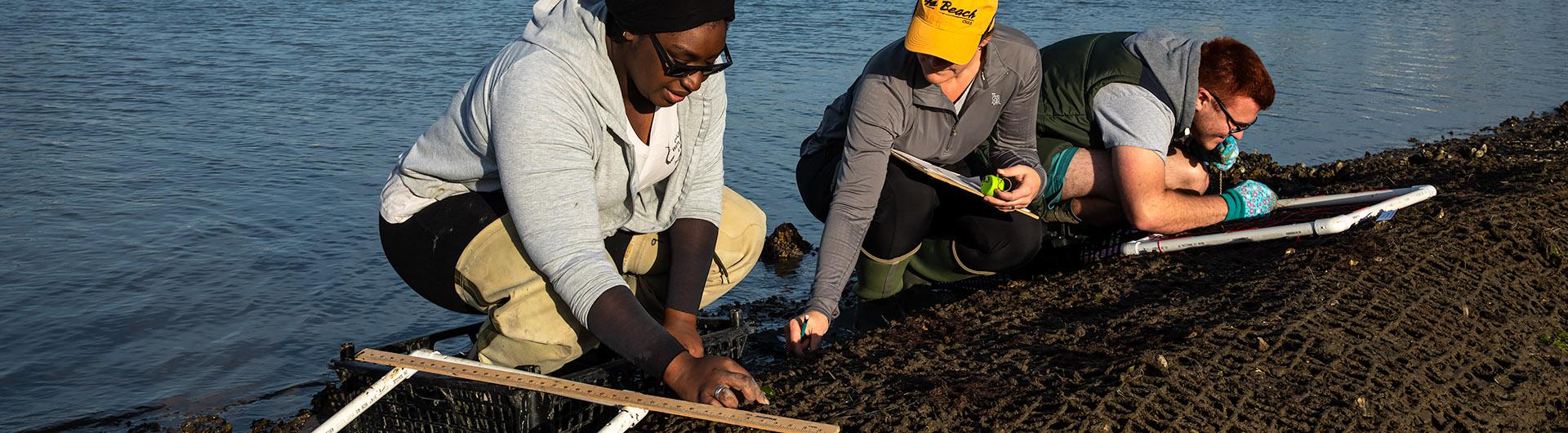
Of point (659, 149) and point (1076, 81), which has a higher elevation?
point (659, 149)

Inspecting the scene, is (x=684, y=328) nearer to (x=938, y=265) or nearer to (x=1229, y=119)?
(x=938, y=265)

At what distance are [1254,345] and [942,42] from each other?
50.3 inches

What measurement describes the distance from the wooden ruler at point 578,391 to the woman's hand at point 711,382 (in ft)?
0.10

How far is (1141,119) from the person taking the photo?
4340 mm

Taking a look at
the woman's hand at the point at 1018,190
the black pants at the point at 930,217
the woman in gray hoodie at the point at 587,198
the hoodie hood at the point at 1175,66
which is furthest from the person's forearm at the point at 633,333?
the hoodie hood at the point at 1175,66

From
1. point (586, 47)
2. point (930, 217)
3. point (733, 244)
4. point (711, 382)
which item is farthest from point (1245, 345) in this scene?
point (586, 47)

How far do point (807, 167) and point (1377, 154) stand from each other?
5763 millimetres

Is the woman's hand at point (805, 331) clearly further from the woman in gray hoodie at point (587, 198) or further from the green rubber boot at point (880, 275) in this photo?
the green rubber boot at point (880, 275)

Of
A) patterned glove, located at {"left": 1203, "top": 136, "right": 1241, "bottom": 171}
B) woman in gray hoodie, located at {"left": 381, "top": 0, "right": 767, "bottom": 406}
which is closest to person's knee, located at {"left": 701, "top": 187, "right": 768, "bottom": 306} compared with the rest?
woman in gray hoodie, located at {"left": 381, "top": 0, "right": 767, "bottom": 406}

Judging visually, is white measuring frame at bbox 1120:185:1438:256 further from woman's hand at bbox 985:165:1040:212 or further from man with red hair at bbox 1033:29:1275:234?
woman's hand at bbox 985:165:1040:212

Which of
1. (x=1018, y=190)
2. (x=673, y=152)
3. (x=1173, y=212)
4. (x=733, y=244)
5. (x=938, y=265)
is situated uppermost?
(x=673, y=152)

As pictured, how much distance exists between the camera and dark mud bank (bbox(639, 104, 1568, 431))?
3.00 meters

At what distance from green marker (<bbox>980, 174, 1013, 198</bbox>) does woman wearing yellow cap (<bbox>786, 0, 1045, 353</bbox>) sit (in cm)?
3

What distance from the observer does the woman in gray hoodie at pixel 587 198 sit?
2779 millimetres
